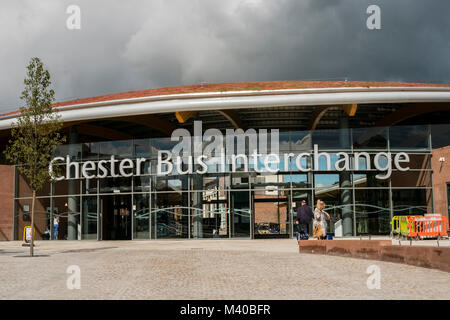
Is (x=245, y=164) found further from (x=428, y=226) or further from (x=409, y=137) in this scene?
(x=428, y=226)

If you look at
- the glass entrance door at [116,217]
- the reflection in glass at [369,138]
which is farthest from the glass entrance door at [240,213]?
the reflection in glass at [369,138]

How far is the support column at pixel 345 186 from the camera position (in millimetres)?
23141

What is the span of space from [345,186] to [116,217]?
1204cm

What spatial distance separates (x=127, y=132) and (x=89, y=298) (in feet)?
61.6

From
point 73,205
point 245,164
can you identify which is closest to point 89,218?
point 73,205

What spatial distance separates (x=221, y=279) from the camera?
9312 millimetres

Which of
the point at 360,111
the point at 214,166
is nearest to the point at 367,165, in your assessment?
the point at 360,111

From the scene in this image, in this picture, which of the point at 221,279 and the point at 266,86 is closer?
the point at 221,279

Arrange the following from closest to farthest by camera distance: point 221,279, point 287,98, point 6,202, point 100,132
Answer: point 221,279
point 287,98
point 100,132
point 6,202

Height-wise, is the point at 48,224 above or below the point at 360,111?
below

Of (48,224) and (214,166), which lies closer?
(214,166)

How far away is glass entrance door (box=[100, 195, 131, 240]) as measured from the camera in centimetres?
2527

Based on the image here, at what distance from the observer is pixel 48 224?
27.0 metres
